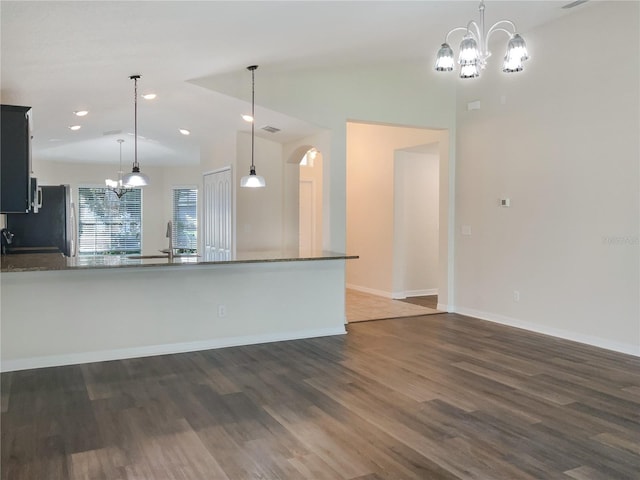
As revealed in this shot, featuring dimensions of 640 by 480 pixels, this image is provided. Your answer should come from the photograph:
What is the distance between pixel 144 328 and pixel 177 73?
2443 millimetres

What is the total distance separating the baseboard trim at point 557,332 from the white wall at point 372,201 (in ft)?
5.75

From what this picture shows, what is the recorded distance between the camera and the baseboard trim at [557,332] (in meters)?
4.91

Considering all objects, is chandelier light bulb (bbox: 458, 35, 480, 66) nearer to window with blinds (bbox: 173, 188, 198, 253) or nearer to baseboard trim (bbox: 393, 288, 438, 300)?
baseboard trim (bbox: 393, 288, 438, 300)

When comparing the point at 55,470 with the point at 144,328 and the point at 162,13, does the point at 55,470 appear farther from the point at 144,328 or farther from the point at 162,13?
the point at 162,13

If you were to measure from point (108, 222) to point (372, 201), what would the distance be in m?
6.39

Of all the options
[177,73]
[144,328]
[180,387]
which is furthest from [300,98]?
[180,387]

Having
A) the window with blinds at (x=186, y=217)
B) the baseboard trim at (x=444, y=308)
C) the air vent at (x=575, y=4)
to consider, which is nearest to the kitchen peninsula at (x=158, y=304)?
the baseboard trim at (x=444, y=308)

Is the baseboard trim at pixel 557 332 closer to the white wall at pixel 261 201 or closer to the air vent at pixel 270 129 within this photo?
the white wall at pixel 261 201

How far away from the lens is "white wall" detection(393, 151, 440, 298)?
8.15 metres

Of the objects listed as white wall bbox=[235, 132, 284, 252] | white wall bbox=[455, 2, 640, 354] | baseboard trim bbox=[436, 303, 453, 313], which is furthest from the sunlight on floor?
white wall bbox=[235, 132, 284, 252]

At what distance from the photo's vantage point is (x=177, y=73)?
15.5ft

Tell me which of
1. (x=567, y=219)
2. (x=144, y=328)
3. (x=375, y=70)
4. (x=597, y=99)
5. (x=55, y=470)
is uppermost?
(x=375, y=70)

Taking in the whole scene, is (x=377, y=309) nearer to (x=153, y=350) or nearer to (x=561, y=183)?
(x=561, y=183)

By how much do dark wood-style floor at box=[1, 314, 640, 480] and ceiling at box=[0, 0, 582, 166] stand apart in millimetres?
2546
